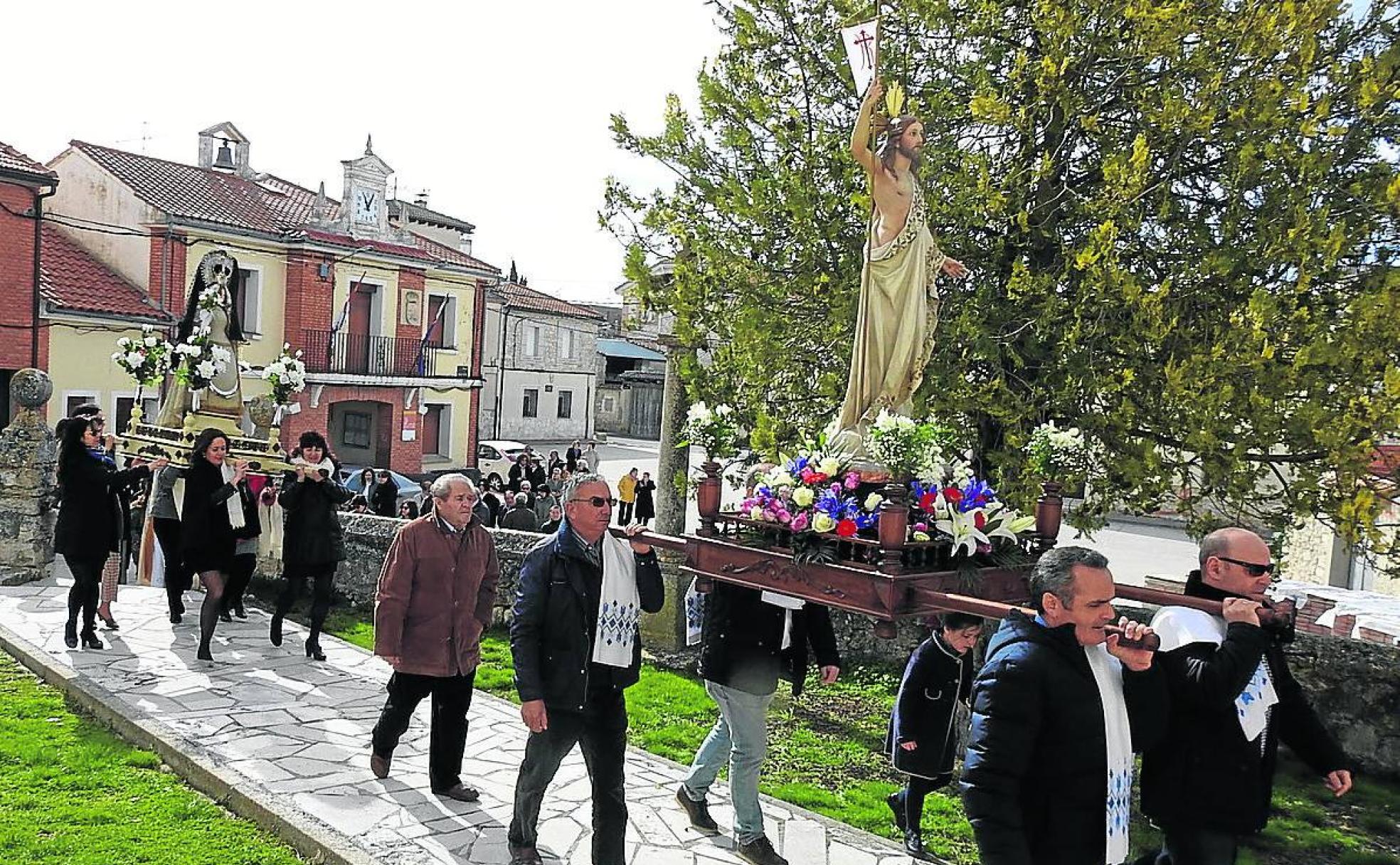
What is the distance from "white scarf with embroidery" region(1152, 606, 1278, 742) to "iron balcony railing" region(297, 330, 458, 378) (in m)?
28.3

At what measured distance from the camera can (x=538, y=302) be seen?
4762 centimetres

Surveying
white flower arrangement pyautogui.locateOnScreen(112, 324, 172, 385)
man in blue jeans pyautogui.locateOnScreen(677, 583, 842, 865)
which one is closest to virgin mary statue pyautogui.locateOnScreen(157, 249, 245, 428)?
white flower arrangement pyautogui.locateOnScreen(112, 324, 172, 385)

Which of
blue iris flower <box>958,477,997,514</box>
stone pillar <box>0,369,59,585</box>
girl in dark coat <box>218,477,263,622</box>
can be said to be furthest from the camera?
stone pillar <box>0,369,59,585</box>

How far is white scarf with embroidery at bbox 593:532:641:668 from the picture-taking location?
538 cm

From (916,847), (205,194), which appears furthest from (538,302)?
(916,847)

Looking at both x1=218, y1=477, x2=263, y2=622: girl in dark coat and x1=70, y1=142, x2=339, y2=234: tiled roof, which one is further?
x1=70, y1=142, x2=339, y2=234: tiled roof

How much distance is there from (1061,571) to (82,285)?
25.2 meters

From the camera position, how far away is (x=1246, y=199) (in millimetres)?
8039

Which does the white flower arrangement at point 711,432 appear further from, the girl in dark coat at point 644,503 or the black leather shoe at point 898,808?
the girl in dark coat at point 644,503

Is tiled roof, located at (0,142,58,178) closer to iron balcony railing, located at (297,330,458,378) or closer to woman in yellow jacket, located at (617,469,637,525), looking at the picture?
iron balcony railing, located at (297,330,458,378)

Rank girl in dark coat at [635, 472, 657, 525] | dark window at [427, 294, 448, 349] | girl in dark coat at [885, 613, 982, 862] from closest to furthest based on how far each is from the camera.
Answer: girl in dark coat at [885, 613, 982, 862] < girl in dark coat at [635, 472, 657, 525] < dark window at [427, 294, 448, 349]

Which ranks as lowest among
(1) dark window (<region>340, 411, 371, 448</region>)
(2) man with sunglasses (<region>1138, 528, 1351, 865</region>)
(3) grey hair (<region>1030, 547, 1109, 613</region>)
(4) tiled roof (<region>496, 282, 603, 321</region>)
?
(1) dark window (<region>340, 411, 371, 448</region>)

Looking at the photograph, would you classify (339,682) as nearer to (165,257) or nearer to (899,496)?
(899,496)

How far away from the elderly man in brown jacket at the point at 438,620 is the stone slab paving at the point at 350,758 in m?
0.37
